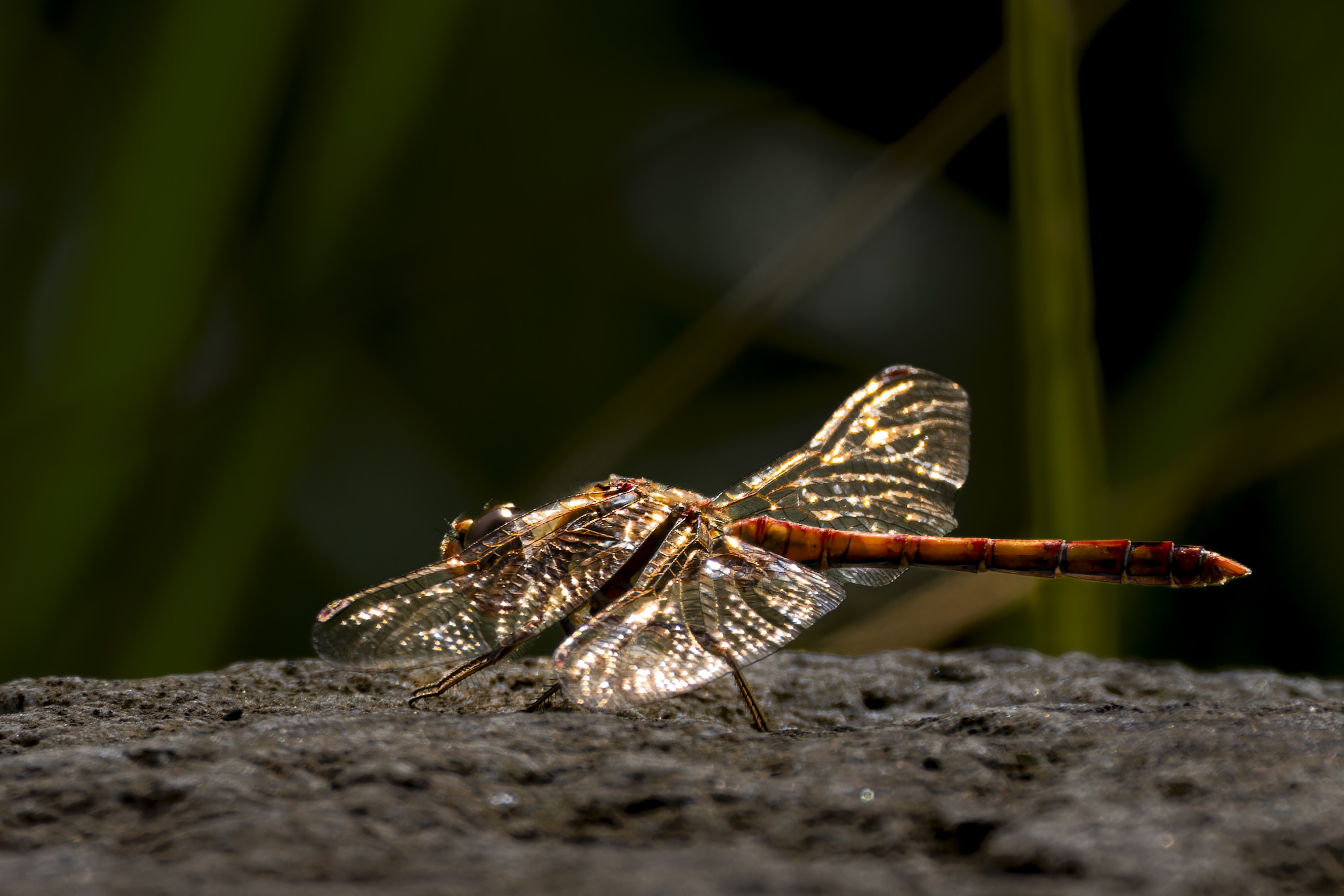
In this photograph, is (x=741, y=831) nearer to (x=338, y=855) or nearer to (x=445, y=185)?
(x=338, y=855)

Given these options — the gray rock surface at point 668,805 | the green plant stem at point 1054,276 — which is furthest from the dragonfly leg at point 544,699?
the green plant stem at point 1054,276

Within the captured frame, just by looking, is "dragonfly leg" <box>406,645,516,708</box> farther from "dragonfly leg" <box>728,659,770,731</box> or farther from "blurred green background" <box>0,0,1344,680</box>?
"blurred green background" <box>0,0,1344,680</box>

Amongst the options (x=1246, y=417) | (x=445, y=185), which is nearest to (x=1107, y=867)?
(x=1246, y=417)

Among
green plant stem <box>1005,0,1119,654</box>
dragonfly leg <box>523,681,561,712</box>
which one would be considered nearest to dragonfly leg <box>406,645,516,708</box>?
dragonfly leg <box>523,681,561,712</box>

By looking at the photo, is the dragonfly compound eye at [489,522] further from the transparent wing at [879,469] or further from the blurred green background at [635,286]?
the transparent wing at [879,469]

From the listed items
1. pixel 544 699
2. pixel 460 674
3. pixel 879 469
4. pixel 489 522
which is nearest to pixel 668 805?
pixel 544 699

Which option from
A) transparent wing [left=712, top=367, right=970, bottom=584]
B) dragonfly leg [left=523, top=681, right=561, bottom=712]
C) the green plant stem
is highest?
the green plant stem
